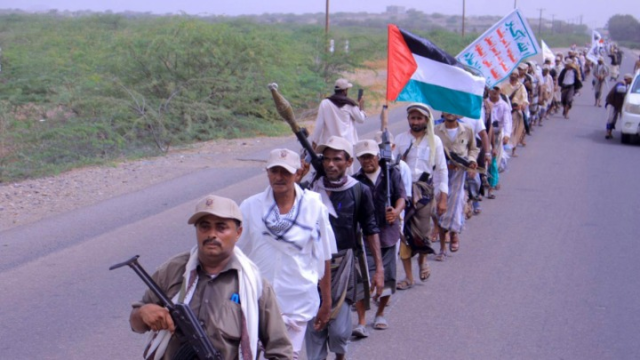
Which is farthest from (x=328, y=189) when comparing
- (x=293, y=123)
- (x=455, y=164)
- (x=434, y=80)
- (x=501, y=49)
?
(x=501, y=49)

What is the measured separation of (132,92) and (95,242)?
1041cm

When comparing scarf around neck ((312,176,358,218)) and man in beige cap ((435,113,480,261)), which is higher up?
scarf around neck ((312,176,358,218))

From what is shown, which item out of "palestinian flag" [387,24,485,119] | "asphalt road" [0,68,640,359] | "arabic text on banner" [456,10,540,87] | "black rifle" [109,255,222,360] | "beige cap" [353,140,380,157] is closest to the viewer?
"black rifle" [109,255,222,360]

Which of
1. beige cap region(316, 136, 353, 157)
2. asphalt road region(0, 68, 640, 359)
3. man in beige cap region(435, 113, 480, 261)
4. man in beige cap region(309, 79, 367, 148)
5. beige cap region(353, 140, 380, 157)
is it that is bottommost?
asphalt road region(0, 68, 640, 359)

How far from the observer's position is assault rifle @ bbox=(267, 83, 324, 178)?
15.7 ft

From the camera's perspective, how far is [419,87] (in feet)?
27.2

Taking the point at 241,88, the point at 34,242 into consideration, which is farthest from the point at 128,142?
the point at 34,242

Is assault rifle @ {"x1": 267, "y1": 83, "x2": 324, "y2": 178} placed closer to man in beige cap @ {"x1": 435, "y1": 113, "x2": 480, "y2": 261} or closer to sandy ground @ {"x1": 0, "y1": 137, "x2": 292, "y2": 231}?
man in beige cap @ {"x1": 435, "y1": 113, "x2": 480, "y2": 261}

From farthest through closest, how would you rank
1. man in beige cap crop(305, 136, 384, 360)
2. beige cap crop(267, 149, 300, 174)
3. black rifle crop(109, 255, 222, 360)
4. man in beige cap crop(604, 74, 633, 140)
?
man in beige cap crop(604, 74, 633, 140) → man in beige cap crop(305, 136, 384, 360) → beige cap crop(267, 149, 300, 174) → black rifle crop(109, 255, 222, 360)

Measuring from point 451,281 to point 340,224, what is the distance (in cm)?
294

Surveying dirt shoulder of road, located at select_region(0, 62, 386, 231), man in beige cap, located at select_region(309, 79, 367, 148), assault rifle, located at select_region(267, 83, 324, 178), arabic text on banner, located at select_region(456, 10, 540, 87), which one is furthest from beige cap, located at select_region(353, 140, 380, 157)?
arabic text on banner, located at select_region(456, 10, 540, 87)

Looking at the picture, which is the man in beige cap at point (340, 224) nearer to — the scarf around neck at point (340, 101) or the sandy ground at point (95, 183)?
the scarf around neck at point (340, 101)

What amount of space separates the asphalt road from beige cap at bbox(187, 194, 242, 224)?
2.48 meters

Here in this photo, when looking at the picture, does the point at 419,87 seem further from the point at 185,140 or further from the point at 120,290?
the point at 185,140
